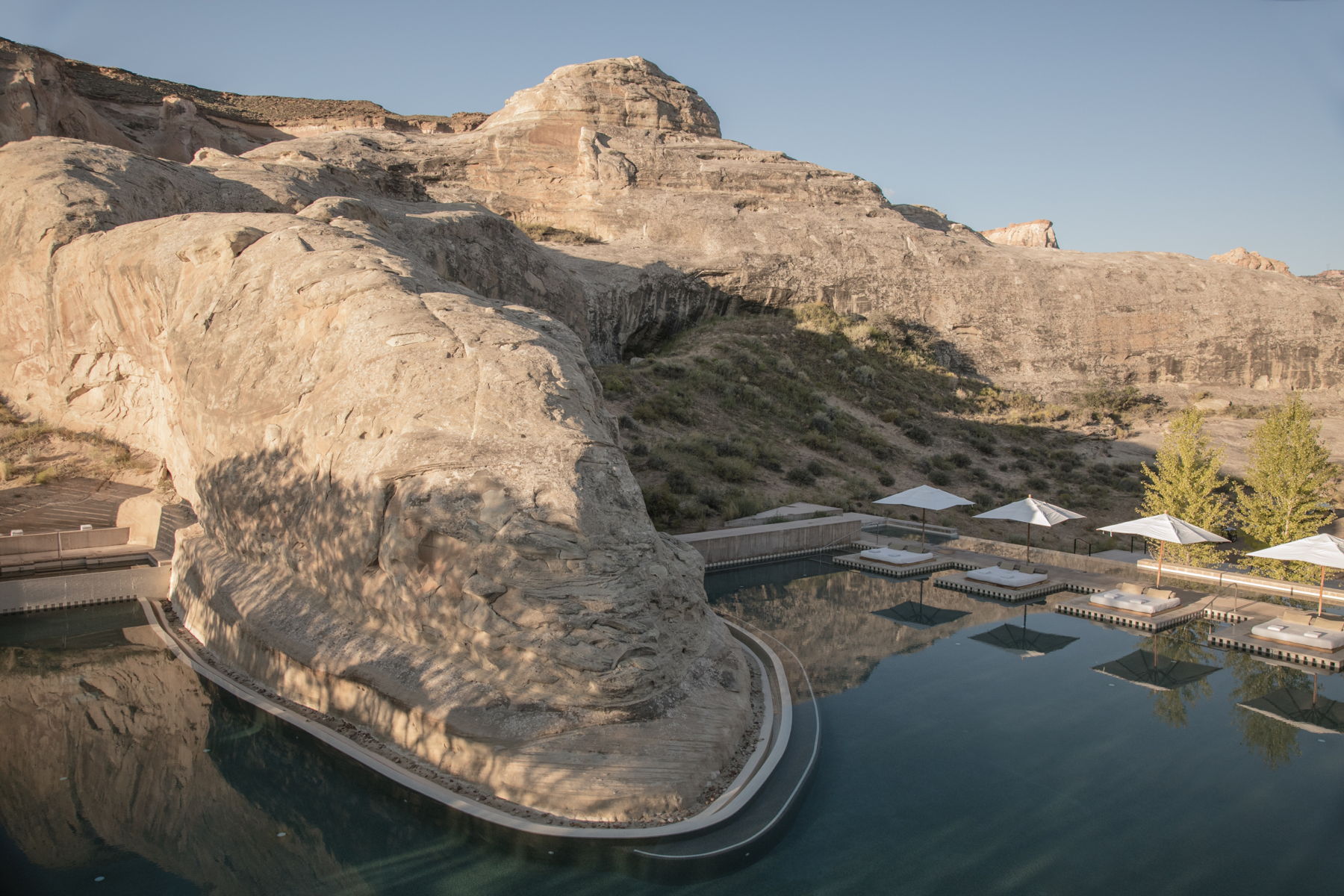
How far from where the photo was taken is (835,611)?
43.2ft

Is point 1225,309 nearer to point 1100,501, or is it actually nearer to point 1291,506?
point 1100,501

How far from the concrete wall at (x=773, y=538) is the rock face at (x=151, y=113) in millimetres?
25192

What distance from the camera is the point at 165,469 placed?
47.3ft

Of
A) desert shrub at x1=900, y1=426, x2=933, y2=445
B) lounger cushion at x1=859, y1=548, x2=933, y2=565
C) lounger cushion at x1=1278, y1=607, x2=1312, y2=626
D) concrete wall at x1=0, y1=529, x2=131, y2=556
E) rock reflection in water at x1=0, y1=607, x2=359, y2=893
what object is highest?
desert shrub at x1=900, y1=426, x2=933, y2=445

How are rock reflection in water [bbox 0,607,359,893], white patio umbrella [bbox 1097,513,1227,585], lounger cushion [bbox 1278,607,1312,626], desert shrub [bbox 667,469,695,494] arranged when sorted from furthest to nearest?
desert shrub [bbox 667,469,695,494] → white patio umbrella [bbox 1097,513,1227,585] → lounger cushion [bbox 1278,607,1312,626] → rock reflection in water [bbox 0,607,359,893]

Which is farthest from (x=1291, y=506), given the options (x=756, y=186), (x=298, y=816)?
(x=756, y=186)

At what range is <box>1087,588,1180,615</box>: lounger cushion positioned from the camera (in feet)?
41.4

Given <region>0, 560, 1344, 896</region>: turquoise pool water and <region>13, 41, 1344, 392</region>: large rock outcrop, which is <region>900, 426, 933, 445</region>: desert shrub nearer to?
<region>13, 41, 1344, 392</region>: large rock outcrop

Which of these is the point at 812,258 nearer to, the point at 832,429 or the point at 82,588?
the point at 832,429

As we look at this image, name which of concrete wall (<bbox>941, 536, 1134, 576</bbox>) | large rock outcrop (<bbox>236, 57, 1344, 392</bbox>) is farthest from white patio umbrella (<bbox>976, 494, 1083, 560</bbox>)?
large rock outcrop (<bbox>236, 57, 1344, 392</bbox>)

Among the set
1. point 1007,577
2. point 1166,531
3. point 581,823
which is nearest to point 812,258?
point 1007,577

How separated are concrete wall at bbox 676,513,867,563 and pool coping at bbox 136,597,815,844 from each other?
15.9 ft

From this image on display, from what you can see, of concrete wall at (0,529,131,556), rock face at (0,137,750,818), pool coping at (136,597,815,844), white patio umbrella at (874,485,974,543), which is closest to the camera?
pool coping at (136,597,815,844)

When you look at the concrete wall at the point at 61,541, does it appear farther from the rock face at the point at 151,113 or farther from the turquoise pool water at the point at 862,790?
the rock face at the point at 151,113
